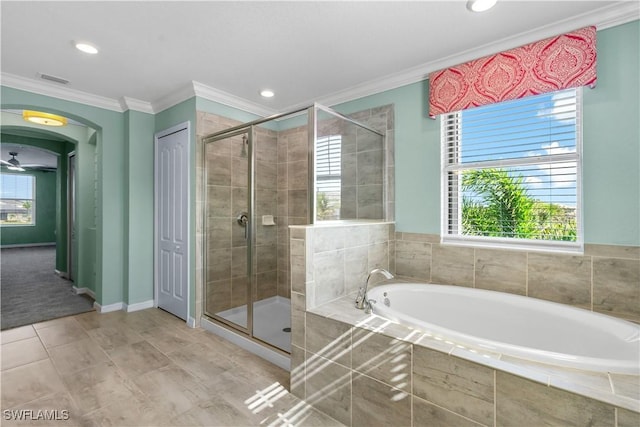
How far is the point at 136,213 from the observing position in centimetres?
352

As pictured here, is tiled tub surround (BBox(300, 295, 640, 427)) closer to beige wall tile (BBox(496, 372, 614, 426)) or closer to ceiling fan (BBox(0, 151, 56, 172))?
beige wall tile (BBox(496, 372, 614, 426))

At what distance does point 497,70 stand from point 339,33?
49.3 inches

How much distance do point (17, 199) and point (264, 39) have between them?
452 inches

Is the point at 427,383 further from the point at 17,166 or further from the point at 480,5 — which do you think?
the point at 17,166

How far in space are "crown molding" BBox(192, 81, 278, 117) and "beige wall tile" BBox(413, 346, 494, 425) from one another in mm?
3075

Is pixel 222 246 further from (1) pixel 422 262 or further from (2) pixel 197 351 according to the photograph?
(1) pixel 422 262

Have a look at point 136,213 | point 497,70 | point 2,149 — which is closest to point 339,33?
point 497,70

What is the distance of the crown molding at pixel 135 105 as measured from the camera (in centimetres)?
339

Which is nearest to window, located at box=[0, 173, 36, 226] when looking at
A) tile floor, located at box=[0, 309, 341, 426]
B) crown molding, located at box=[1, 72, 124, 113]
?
crown molding, located at box=[1, 72, 124, 113]

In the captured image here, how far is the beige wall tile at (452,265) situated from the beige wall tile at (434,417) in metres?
1.30

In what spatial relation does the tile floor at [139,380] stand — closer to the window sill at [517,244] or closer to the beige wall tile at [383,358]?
the beige wall tile at [383,358]

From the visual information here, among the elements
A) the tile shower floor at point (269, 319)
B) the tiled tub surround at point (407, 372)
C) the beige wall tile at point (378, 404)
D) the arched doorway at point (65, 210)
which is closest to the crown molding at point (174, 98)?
the arched doorway at point (65, 210)

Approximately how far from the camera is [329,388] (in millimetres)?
1753

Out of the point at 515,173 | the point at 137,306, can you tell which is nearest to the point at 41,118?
the point at 137,306
